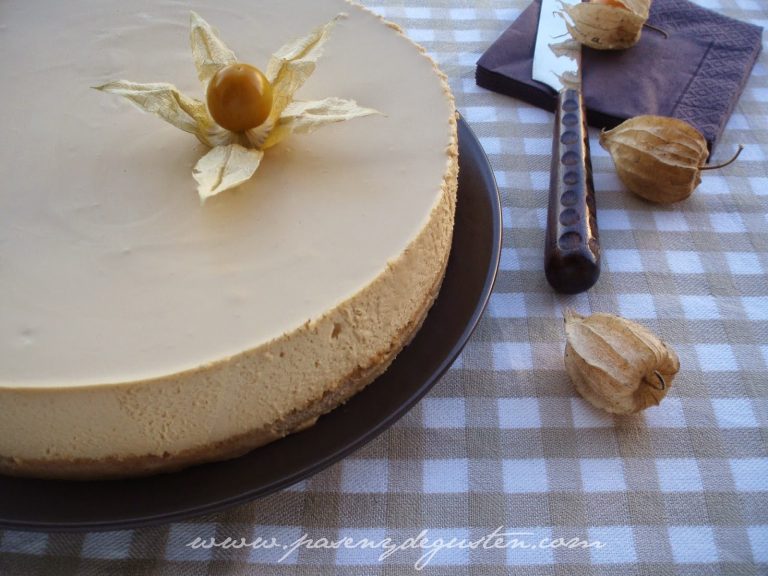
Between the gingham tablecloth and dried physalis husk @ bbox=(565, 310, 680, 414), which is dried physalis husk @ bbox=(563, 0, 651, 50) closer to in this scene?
the gingham tablecloth

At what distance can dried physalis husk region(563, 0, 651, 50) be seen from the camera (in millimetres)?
1749

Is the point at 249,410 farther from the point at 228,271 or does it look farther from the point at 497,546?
the point at 497,546

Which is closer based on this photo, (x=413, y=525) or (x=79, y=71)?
(x=413, y=525)

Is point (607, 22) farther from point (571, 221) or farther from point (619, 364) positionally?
point (619, 364)

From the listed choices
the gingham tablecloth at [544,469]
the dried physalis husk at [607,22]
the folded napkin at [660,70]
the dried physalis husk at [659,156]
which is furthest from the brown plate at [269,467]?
the dried physalis husk at [607,22]

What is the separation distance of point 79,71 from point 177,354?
0.65 meters

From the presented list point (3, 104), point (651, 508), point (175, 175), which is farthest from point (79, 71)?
point (651, 508)

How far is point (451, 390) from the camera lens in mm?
1226

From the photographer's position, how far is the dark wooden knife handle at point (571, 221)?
1315 mm

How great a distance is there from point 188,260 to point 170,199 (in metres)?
0.13

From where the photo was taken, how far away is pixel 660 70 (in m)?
1.79

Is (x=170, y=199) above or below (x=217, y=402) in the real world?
above

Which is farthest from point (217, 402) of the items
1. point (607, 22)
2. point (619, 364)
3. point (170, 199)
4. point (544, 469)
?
point (607, 22)

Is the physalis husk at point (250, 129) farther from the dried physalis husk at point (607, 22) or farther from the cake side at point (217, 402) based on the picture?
the dried physalis husk at point (607, 22)
